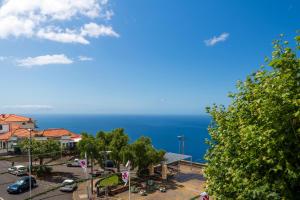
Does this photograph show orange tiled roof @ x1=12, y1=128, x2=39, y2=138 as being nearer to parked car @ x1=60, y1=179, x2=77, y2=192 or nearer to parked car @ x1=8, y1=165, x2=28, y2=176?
parked car @ x1=8, y1=165, x2=28, y2=176

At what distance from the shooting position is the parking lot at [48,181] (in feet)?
129

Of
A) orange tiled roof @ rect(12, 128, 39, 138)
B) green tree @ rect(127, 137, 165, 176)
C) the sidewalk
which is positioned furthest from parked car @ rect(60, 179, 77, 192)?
orange tiled roof @ rect(12, 128, 39, 138)

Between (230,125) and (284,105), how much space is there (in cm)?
425

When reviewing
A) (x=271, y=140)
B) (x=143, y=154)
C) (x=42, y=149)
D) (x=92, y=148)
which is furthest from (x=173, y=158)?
(x=271, y=140)

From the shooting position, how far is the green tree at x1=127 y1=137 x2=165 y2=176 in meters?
44.4

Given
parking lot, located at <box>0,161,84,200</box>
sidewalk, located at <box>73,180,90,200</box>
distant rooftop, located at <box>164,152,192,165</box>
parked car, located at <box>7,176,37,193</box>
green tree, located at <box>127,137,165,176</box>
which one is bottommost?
sidewalk, located at <box>73,180,90,200</box>

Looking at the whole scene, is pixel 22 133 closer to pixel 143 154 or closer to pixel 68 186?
pixel 68 186

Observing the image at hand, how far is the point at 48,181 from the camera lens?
46.2m

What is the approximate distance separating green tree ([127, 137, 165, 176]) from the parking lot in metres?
10.6

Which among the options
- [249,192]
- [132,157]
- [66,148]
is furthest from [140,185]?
[249,192]

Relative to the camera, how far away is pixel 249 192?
1298cm

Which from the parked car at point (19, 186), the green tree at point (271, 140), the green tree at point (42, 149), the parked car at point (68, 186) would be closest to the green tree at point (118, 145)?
the parked car at point (68, 186)

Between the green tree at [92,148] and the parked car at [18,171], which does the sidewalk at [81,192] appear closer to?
the green tree at [92,148]

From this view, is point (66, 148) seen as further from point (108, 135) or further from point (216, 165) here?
point (216, 165)
